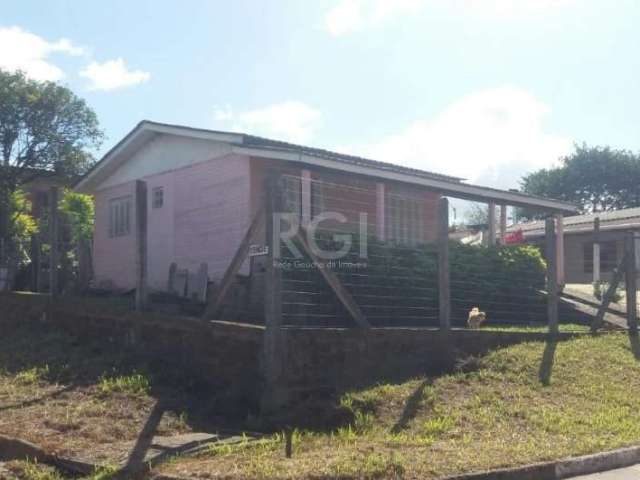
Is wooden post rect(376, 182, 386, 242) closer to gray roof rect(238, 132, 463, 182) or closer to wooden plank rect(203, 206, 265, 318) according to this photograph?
gray roof rect(238, 132, 463, 182)

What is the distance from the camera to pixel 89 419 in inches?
240

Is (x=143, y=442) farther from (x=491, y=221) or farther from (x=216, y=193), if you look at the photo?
(x=491, y=221)

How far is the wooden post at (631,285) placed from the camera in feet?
33.8

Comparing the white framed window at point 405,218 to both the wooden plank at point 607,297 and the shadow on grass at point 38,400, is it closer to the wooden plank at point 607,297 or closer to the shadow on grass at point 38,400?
the wooden plank at point 607,297

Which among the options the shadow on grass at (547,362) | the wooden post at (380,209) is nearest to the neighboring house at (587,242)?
the wooden post at (380,209)

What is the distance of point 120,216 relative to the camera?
15773mm

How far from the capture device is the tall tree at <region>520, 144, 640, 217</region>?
4447cm

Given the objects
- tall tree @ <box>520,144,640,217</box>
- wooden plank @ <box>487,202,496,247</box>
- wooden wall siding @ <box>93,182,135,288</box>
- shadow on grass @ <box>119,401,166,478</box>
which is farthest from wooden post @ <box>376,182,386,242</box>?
tall tree @ <box>520,144,640,217</box>

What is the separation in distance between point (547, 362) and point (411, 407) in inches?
91.2

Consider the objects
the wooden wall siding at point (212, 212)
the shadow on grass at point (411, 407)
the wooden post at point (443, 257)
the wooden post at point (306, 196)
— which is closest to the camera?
the shadow on grass at point (411, 407)

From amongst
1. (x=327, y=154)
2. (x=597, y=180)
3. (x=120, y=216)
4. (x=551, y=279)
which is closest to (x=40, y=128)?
(x=120, y=216)

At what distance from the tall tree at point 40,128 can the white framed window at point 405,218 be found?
1331 cm

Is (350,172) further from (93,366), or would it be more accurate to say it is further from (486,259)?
(93,366)

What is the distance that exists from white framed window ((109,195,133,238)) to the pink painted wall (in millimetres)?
158
